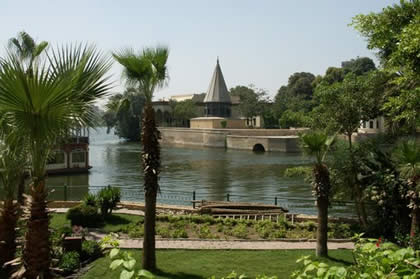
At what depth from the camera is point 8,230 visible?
827 centimetres

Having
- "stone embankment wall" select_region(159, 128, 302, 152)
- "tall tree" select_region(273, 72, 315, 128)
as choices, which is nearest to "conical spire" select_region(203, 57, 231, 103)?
"tall tree" select_region(273, 72, 315, 128)

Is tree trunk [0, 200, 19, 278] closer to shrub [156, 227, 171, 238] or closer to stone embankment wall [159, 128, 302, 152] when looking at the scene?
shrub [156, 227, 171, 238]

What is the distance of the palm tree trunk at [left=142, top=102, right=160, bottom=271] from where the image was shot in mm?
9641

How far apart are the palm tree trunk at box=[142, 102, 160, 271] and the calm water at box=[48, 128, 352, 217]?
A: 1033 centimetres

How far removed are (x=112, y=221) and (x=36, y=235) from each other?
10667mm

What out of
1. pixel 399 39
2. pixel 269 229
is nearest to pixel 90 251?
pixel 269 229

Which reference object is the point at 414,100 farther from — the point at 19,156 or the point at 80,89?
the point at 19,156

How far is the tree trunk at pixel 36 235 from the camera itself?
466cm

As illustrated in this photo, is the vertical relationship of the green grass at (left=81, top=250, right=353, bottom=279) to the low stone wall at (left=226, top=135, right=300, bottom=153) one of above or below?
below

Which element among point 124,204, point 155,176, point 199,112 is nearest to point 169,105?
point 199,112

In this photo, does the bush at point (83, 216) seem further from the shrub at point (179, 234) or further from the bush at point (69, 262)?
the bush at point (69, 262)

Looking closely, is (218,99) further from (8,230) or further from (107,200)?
(8,230)

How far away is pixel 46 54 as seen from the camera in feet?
15.1

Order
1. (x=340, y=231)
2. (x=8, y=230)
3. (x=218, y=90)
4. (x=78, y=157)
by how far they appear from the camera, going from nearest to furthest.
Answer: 1. (x=8, y=230)
2. (x=340, y=231)
3. (x=78, y=157)
4. (x=218, y=90)
